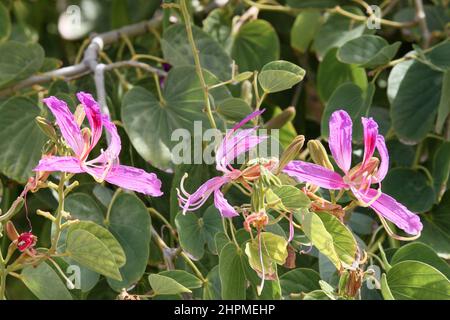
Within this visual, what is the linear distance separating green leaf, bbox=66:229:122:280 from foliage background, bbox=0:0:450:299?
0.30ft

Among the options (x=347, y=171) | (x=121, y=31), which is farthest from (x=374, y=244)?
(x=121, y=31)

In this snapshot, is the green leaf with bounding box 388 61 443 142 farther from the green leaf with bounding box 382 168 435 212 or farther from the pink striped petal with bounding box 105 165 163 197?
the pink striped petal with bounding box 105 165 163 197

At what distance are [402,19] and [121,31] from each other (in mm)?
466

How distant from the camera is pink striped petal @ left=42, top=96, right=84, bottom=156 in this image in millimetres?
811

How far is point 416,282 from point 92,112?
0.38 m

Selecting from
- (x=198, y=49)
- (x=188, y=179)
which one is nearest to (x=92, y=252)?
(x=188, y=179)

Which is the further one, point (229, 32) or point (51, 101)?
point (229, 32)

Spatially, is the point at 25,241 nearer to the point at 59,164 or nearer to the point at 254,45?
the point at 59,164

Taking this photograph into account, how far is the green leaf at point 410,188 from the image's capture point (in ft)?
3.97

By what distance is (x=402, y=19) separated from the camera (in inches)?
60.0

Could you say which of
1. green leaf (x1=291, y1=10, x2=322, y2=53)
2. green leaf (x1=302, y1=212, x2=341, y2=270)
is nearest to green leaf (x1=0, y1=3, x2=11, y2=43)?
green leaf (x1=291, y1=10, x2=322, y2=53)

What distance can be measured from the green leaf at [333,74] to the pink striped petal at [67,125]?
65 cm
